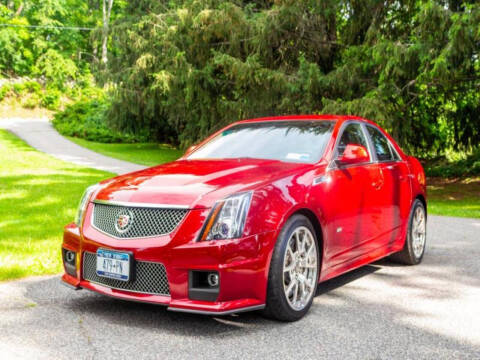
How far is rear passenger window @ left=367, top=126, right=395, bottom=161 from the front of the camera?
6271mm

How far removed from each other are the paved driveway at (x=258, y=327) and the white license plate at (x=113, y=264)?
378 mm

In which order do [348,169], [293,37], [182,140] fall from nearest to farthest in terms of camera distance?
[348,169] → [293,37] → [182,140]

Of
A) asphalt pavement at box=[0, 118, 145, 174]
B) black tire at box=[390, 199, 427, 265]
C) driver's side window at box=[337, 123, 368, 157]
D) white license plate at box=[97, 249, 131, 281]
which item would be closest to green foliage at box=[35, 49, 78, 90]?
asphalt pavement at box=[0, 118, 145, 174]

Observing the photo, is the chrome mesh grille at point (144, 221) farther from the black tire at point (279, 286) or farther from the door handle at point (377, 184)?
the door handle at point (377, 184)

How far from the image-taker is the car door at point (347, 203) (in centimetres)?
493

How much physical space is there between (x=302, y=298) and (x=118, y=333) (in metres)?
1.43

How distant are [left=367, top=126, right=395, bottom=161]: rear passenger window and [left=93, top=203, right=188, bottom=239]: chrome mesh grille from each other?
9.29 ft

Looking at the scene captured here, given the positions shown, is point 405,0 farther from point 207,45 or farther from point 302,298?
point 302,298

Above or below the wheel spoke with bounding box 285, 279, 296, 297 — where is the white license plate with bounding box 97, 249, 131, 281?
above

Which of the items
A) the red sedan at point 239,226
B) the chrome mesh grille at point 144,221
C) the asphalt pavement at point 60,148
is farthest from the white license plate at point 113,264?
the asphalt pavement at point 60,148

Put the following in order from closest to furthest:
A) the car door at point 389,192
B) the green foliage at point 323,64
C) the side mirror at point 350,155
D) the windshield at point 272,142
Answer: the side mirror at point 350,155 → the windshield at point 272,142 → the car door at point 389,192 → the green foliage at point 323,64

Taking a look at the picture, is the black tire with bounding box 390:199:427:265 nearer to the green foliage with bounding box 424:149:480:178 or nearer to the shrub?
the green foliage with bounding box 424:149:480:178

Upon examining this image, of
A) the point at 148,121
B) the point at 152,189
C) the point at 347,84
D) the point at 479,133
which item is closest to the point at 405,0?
the point at 347,84

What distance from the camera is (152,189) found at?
440 centimetres
